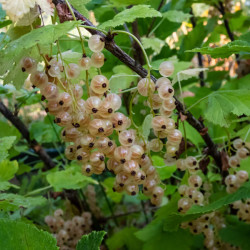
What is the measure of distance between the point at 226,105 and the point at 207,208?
0.72 feet

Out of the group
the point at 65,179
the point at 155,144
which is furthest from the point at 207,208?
the point at 65,179

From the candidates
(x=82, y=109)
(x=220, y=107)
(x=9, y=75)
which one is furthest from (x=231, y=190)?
(x=9, y=75)

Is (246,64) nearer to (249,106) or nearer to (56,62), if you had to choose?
(249,106)

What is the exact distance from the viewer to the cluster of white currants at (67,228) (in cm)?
109

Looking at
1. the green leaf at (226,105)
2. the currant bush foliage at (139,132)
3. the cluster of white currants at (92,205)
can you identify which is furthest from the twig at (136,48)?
the cluster of white currants at (92,205)

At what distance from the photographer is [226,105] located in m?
0.75

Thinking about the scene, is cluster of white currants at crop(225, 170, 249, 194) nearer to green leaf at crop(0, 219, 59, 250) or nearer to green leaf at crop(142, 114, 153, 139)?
green leaf at crop(142, 114, 153, 139)

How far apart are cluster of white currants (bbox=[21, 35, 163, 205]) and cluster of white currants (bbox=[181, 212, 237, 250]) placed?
0.33 m

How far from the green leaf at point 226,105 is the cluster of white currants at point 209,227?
0.92ft

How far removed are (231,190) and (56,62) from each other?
1.68ft

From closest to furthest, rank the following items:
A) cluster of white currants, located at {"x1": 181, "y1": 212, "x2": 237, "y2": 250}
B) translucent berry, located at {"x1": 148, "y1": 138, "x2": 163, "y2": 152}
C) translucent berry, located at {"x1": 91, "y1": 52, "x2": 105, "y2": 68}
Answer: translucent berry, located at {"x1": 91, "y1": 52, "x2": 105, "y2": 68}, translucent berry, located at {"x1": 148, "y1": 138, "x2": 163, "y2": 152}, cluster of white currants, located at {"x1": 181, "y1": 212, "x2": 237, "y2": 250}

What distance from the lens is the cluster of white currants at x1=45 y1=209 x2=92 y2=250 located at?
1088 millimetres

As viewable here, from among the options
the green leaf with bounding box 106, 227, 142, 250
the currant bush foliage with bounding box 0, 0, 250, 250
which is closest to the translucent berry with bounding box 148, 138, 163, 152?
the currant bush foliage with bounding box 0, 0, 250, 250

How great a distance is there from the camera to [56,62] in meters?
0.58
